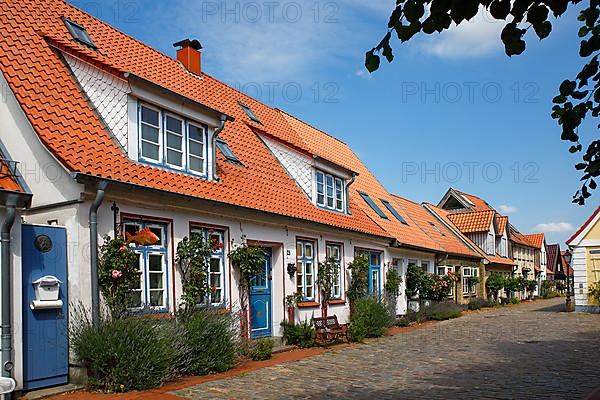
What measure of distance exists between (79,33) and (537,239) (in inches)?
2053

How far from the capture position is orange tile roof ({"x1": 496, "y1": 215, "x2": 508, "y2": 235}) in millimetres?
42094

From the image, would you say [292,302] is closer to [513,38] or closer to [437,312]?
[437,312]

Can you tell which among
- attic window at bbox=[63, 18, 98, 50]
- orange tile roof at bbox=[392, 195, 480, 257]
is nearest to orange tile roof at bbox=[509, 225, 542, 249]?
orange tile roof at bbox=[392, 195, 480, 257]

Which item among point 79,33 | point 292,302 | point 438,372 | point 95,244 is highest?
point 79,33

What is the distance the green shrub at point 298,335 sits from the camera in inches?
610

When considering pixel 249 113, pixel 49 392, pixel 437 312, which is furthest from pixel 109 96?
pixel 437 312

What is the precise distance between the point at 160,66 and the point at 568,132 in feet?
41.8

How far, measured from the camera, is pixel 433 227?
110ft

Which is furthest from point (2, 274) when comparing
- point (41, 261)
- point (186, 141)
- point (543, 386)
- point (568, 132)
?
point (543, 386)

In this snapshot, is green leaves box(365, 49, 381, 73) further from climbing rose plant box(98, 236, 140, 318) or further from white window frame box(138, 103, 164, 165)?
white window frame box(138, 103, 164, 165)

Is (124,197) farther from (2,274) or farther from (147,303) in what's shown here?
(2,274)

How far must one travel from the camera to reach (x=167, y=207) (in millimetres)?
11914

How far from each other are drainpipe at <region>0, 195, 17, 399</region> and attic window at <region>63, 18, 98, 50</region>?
19.0 feet

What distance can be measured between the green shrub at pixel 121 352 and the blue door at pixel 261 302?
4.55m
